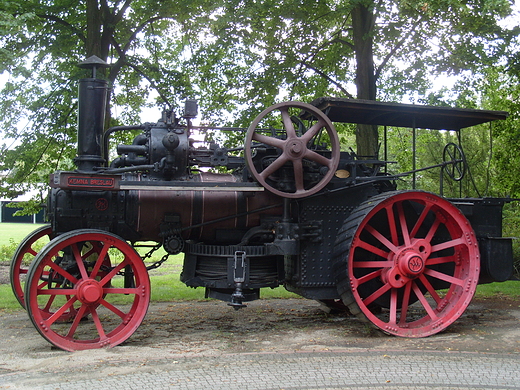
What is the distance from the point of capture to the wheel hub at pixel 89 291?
5613 millimetres

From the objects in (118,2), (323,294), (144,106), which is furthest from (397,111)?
(144,106)

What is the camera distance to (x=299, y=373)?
15.6 ft

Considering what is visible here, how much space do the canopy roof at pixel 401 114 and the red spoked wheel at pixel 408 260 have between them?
3.48 feet

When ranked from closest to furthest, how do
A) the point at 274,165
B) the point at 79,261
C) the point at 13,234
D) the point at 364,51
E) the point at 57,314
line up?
the point at 57,314 < the point at 79,261 < the point at 274,165 < the point at 364,51 < the point at 13,234

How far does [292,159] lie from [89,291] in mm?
2436

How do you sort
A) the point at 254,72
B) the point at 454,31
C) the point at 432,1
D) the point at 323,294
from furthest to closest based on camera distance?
the point at 254,72
the point at 454,31
the point at 432,1
the point at 323,294

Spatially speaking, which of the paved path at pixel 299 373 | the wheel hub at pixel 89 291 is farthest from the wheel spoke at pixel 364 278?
the wheel hub at pixel 89 291

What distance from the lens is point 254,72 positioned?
38.4 feet

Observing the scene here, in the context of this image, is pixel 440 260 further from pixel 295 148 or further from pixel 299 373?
pixel 299 373

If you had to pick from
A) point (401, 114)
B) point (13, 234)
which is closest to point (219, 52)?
point (401, 114)

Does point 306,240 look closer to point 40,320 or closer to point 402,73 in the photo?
point 40,320

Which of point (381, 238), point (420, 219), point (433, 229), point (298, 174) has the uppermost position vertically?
point (298, 174)

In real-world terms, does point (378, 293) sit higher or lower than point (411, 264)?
lower

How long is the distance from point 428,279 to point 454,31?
17.6 feet
